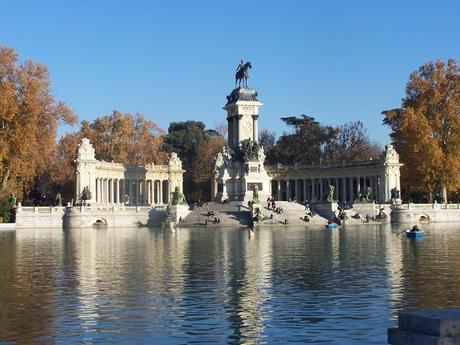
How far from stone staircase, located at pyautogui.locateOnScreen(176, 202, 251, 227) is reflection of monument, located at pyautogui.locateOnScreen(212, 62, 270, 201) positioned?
9.93 m

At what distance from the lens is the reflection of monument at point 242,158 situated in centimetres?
9056

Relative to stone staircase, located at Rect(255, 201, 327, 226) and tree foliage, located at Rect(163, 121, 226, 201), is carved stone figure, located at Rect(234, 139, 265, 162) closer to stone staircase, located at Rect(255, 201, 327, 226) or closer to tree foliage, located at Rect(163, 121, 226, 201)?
stone staircase, located at Rect(255, 201, 327, 226)

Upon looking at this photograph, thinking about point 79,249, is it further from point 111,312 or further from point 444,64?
point 444,64

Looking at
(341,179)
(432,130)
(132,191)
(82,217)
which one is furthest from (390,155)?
(82,217)

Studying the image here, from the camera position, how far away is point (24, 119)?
73312mm

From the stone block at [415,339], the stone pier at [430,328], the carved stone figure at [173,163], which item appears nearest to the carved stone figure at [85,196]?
the carved stone figure at [173,163]

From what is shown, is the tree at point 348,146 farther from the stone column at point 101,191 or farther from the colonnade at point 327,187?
the stone column at point 101,191

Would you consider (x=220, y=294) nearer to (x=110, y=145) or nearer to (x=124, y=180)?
(x=124, y=180)

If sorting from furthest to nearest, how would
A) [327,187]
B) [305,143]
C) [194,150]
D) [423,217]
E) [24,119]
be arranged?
[194,150] → [305,143] → [327,187] → [423,217] → [24,119]

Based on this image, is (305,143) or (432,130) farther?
(305,143)

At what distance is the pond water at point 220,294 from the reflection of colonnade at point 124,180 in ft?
168

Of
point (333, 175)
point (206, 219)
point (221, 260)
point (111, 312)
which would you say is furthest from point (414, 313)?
point (333, 175)

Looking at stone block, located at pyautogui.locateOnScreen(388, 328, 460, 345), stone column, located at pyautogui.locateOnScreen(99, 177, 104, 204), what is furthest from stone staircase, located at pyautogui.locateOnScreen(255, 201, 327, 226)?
stone block, located at pyautogui.locateOnScreen(388, 328, 460, 345)

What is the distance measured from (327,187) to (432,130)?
22.3 meters
